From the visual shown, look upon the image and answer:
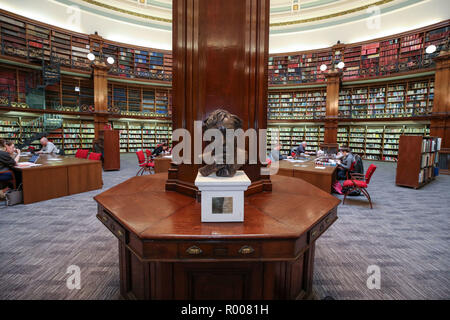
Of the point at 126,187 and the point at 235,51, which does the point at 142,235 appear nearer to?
the point at 126,187

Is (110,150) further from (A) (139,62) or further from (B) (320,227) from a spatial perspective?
(B) (320,227)

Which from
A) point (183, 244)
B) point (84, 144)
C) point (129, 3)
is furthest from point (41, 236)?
point (129, 3)

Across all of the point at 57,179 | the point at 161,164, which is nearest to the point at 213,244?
the point at 57,179

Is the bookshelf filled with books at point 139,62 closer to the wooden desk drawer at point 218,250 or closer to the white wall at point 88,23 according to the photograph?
the white wall at point 88,23

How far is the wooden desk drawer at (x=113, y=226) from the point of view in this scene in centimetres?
134

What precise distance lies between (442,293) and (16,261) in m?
4.10

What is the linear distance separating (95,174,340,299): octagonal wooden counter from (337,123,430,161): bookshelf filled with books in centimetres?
1152

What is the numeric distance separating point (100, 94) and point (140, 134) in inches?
122

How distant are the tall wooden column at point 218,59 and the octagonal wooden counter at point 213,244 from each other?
476mm

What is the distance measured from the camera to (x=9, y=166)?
4.22 metres

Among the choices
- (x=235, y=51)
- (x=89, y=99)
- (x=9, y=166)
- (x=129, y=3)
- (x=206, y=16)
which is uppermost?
(x=129, y=3)

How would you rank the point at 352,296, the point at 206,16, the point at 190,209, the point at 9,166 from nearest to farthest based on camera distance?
the point at 190,209, the point at 206,16, the point at 352,296, the point at 9,166

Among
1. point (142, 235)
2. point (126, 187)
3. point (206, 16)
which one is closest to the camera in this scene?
point (142, 235)

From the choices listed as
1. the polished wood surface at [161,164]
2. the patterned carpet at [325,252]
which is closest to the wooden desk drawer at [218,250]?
the patterned carpet at [325,252]
